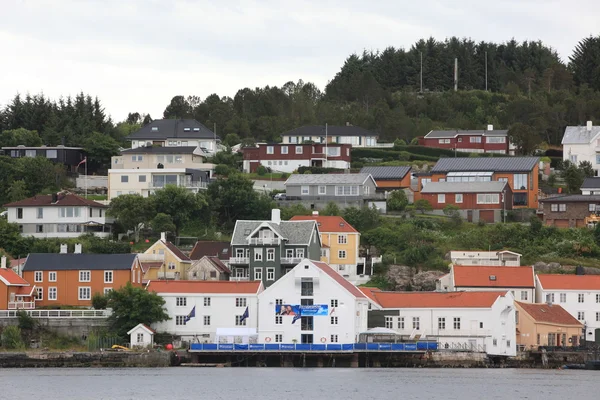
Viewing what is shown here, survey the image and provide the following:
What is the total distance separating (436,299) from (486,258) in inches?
523

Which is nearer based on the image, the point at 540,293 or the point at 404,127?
the point at 540,293

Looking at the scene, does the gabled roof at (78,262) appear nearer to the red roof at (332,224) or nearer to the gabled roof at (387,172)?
the red roof at (332,224)

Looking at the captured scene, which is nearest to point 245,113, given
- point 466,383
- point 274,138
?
point 274,138

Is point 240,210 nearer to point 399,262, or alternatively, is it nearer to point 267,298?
point 399,262

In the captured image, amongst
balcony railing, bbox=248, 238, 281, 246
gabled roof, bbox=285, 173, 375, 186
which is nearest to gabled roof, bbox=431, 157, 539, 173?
gabled roof, bbox=285, 173, 375, 186

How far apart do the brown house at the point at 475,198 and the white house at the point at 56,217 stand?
85.2ft

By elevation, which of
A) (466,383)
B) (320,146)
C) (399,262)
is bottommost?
(466,383)

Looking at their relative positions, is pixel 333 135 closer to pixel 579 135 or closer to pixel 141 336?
pixel 579 135

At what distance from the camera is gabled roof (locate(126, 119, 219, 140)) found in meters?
134

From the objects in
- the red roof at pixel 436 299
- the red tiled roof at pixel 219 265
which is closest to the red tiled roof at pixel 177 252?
the red tiled roof at pixel 219 265

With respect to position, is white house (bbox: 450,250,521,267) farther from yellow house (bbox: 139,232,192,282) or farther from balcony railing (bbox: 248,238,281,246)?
yellow house (bbox: 139,232,192,282)

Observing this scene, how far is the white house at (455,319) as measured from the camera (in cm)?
8012

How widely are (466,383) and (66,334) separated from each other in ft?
81.4

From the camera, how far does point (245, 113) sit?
6009 inches
